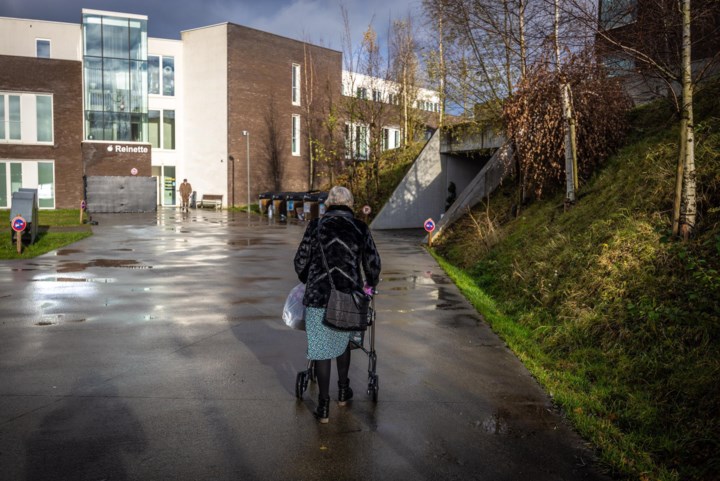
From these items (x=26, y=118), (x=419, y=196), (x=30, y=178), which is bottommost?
(x=419, y=196)

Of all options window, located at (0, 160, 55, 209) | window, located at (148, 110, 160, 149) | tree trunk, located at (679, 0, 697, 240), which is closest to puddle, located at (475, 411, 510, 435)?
tree trunk, located at (679, 0, 697, 240)

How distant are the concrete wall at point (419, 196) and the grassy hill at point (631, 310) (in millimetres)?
12554

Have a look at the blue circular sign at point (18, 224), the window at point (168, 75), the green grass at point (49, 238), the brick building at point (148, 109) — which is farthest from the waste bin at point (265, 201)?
the blue circular sign at point (18, 224)

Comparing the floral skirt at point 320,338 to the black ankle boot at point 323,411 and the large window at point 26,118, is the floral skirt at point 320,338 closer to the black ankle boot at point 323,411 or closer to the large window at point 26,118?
the black ankle boot at point 323,411

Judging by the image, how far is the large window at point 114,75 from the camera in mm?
39281

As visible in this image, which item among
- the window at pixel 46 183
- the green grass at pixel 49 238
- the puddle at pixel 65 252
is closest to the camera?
the green grass at pixel 49 238

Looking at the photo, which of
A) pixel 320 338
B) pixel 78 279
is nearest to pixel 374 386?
pixel 320 338

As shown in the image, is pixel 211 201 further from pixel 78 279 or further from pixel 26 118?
pixel 78 279

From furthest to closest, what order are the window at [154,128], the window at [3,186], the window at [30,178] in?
1. the window at [154,128]
2. the window at [30,178]
3. the window at [3,186]

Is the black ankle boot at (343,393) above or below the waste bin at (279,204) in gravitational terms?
below

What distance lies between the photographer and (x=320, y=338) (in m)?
5.06

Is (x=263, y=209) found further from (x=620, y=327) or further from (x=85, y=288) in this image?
(x=620, y=327)

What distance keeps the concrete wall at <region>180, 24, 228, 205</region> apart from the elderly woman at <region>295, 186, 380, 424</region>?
37.6 metres

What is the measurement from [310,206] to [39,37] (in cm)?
2366
